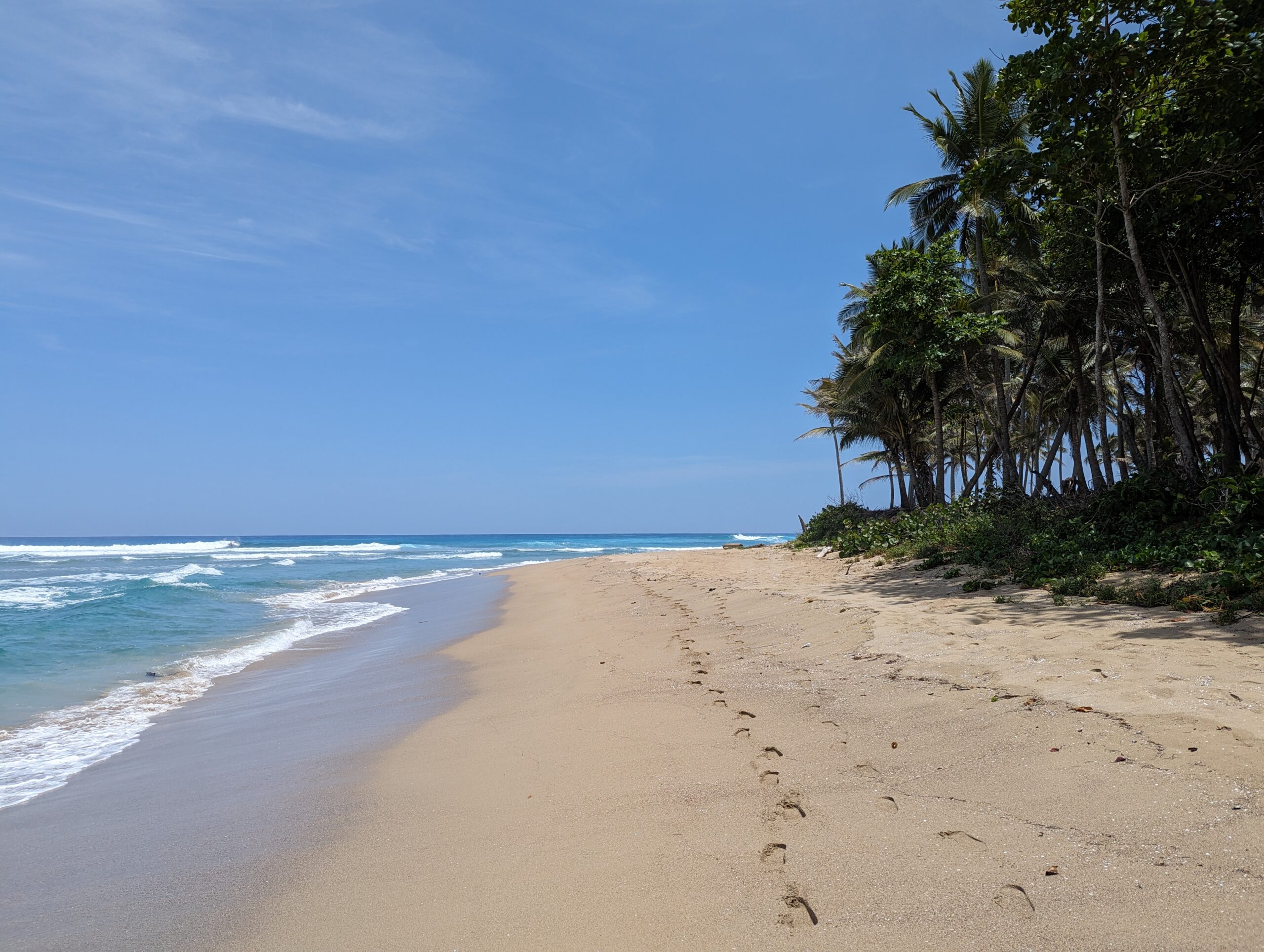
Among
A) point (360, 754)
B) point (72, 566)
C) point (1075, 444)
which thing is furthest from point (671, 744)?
point (72, 566)

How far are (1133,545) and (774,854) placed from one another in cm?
818

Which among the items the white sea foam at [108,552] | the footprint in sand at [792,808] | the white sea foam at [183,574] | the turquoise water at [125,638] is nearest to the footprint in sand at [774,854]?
the footprint in sand at [792,808]

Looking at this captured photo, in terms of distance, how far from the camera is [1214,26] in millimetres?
8469

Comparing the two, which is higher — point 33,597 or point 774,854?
point 33,597

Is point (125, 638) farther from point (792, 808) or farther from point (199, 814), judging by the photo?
point (792, 808)

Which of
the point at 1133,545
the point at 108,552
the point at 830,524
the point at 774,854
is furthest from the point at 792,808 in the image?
the point at 108,552

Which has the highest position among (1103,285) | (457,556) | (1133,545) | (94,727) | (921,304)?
(921,304)

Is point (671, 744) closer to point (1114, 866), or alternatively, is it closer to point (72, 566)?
point (1114, 866)

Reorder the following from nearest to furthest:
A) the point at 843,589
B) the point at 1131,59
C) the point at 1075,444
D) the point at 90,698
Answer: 1. the point at 90,698
2. the point at 1131,59
3. the point at 843,589
4. the point at 1075,444

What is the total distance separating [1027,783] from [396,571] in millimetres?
30747

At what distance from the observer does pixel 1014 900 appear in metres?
2.32

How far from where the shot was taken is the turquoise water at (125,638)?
6.03m

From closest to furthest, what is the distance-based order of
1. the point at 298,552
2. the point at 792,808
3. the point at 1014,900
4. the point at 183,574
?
the point at 1014,900 < the point at 792,808 < the point at 183,574 < the point at 298,552

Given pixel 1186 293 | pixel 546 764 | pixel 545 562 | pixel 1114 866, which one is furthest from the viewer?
pixel 545 562
